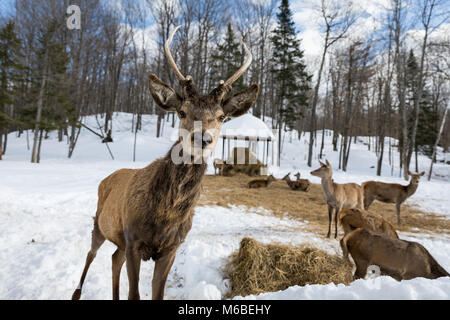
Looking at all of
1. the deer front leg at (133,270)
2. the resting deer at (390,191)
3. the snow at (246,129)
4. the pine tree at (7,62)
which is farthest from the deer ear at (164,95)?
the pine tree at (7,62)

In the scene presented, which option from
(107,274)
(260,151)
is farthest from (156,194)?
(260,151)

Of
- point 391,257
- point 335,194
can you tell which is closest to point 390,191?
point 335,194

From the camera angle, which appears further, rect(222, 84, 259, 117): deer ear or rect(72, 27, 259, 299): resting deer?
rect(222, 84, 259, 117): deer ear

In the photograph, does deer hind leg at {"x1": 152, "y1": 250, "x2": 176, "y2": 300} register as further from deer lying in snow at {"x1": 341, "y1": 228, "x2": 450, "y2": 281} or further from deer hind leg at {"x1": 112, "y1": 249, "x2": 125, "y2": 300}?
deer lying in snow at {"x1": 341, "y1": 228, "x2": 450, "y2": 281}

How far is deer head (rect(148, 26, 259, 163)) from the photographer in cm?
206

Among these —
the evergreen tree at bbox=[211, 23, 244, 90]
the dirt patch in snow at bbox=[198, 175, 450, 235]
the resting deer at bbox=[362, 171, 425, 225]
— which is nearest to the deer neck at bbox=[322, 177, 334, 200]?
the dirt patch in snow at bbox=[198, 175, 450, 235]

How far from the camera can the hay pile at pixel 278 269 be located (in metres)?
3.57

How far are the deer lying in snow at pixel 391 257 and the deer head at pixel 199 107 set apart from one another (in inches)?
121

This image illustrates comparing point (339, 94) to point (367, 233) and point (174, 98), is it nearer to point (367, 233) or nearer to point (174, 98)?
point (367, 233)

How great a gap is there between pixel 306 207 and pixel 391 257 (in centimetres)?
555

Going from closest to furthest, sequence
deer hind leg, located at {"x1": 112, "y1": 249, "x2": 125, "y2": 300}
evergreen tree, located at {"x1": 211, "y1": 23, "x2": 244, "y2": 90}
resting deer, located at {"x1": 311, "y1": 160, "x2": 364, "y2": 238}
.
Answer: deer hind leg, located at {"x1": 112, "y1": 249, "x2": 125, "y2": 300} → resting deer, located at {"x1": 311, "y1": 160, "x2": 364, "y2": 238} → evergreen tree, located at {"x1": 211, "y1": 23, "x2": 244, "y2": 90}

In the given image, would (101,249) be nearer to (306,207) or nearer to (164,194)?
(164,194)

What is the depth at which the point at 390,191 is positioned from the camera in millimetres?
8328
